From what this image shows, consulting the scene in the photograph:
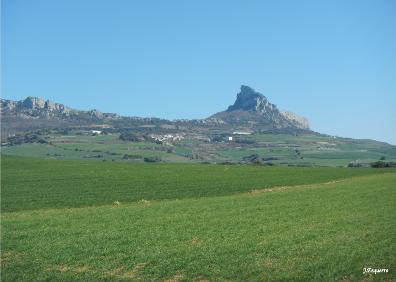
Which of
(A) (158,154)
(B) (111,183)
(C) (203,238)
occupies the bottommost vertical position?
(A) (158,154)

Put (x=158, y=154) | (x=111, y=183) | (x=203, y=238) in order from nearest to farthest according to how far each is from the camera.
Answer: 1. (x=203, y=238)
2. (x=111, y=183)
3. (x=158, y=154)

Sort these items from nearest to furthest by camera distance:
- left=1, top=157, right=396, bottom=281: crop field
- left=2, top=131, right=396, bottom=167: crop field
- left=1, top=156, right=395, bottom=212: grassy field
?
left=1, top=157, right=396, bottom=281: crop field < left=1, top=156, right=395, bottom=212: grassy field < left=2, top=131, right=396, bottom=167: crop field

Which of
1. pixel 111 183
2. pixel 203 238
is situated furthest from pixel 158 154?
pixel 203 238

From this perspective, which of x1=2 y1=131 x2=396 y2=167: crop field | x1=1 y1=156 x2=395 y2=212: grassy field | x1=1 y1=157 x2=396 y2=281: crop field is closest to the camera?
x1=1 y1=157 x2=396 y2=281: crop field

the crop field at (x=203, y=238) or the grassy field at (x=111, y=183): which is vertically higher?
the crop field at (x=203, y=238)

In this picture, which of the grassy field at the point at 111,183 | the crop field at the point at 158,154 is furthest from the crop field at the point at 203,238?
the crop field at the point at 158,154

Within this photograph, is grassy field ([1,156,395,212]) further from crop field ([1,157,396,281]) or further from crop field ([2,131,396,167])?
crop field ([2,131,396,167])

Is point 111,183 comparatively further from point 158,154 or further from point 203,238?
point 158,154

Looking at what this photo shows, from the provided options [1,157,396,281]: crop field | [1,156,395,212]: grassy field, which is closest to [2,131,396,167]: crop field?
[1,156,395,212]: grassy field

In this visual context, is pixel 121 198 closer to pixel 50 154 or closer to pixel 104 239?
pixel 104 239

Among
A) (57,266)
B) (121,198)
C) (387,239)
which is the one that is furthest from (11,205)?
(387,239)

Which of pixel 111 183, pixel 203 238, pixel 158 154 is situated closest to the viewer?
pixel 203 238

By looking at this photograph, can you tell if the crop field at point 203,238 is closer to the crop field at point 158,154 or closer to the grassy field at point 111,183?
the grassy field at point 111,183

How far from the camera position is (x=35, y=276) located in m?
19.1
